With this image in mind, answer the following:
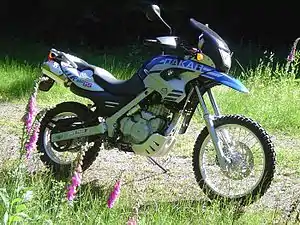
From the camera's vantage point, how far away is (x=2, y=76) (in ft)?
27.8

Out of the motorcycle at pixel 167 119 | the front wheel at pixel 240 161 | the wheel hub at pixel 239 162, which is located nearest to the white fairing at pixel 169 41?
the motorcycle at pixel 167 119

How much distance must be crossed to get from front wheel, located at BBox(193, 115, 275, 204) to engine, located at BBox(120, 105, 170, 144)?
0.29m

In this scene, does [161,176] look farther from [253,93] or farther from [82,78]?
[253,93]

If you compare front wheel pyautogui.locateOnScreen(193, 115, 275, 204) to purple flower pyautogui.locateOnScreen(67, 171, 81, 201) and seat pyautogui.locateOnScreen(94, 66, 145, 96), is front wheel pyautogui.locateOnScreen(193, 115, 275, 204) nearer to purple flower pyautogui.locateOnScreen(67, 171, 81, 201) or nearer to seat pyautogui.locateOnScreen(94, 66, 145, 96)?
seat pyautogui.locateOnScreen(94, 66, 145, 96)

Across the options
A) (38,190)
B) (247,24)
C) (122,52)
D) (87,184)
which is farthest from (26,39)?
(38,190)

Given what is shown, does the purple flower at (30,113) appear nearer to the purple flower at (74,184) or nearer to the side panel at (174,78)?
the purple flower at (74,184)

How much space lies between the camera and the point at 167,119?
15.5 feet

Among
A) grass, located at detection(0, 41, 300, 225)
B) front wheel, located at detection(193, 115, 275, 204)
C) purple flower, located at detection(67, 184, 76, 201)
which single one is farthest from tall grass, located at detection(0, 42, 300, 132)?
purple flower, located at detection(67, 184, 76, 201)

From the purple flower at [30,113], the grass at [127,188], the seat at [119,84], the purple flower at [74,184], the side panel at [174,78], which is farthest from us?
the seat at [119,84]

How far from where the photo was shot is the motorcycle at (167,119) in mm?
4469

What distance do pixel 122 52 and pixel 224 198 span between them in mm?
7921

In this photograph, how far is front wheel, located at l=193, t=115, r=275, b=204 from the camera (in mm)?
4414

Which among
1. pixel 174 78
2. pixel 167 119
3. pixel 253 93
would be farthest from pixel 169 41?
pixel 253 93

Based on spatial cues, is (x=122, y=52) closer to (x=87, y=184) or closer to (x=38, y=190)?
(x=87, y=184)
